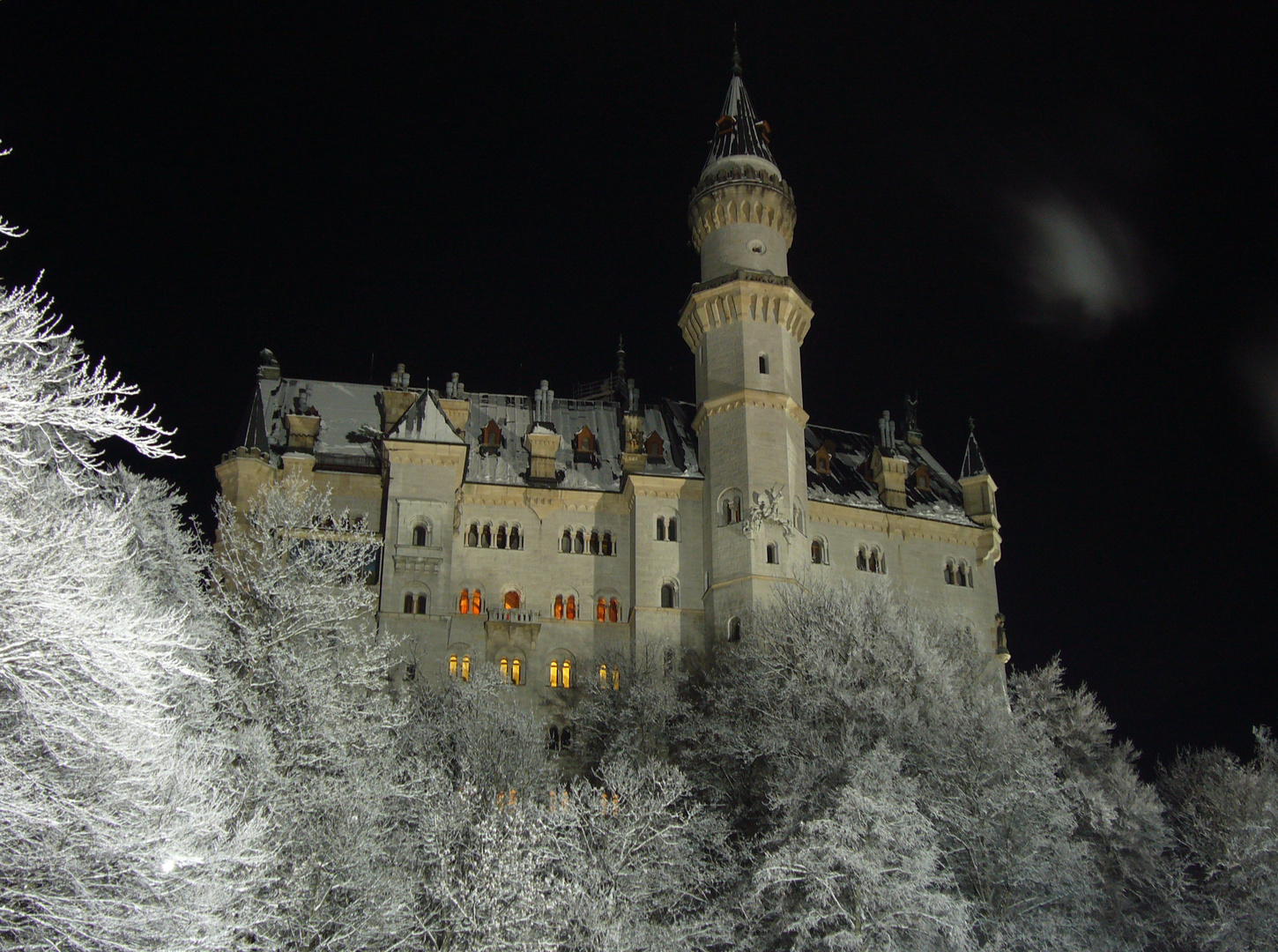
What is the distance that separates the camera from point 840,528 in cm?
6581

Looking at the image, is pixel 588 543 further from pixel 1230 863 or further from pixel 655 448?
pixel 1230 863

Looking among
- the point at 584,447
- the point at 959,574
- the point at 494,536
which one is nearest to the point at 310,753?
the point at 494,536

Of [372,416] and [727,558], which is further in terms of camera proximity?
[372,416]

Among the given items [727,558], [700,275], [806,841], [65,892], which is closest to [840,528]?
[727,558]

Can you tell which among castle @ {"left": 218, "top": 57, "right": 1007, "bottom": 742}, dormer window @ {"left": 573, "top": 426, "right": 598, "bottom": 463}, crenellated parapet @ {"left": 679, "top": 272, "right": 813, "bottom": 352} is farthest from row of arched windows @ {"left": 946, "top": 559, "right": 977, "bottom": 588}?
dormer window @ {"left": 573, "top": 426, "right": 598, "bottom": 463}

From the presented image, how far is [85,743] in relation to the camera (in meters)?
18.2

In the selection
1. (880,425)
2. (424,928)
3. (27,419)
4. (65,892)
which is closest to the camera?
(27,419)

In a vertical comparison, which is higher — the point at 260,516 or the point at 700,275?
the point at 700,275

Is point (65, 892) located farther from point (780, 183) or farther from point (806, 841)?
point (780, 183)

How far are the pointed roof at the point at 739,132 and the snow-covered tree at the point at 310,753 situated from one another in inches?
1681

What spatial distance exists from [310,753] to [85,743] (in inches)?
429

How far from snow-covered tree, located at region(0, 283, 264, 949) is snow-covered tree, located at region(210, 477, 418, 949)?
11.0 feet

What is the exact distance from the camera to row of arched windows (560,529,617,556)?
2450 inches

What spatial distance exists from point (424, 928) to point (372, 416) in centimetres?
3851
